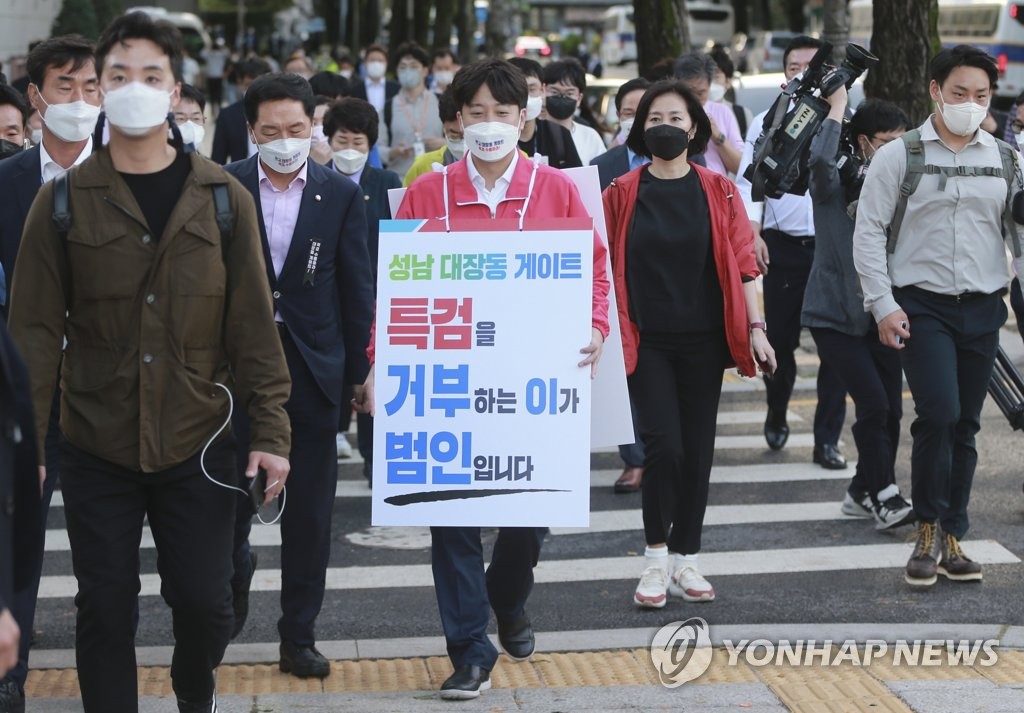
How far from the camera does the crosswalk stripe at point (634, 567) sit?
731cm

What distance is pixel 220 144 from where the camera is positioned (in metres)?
11.1

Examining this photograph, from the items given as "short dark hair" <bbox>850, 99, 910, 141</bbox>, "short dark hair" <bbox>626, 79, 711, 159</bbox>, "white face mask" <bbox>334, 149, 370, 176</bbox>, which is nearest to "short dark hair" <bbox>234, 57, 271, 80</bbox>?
"white face mask" <bbox>334, 149, 370, 176</bbox>

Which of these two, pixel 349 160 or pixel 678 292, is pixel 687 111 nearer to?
pixel 678 292

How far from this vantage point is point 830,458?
9414 millimetres

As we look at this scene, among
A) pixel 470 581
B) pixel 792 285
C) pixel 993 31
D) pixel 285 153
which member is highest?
pixel 993 31

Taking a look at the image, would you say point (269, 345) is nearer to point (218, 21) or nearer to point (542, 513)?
point (542, 513)

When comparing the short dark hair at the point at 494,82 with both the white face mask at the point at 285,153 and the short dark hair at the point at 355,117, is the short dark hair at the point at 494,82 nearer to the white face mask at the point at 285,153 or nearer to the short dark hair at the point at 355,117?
the white face mask at the point at 285,153

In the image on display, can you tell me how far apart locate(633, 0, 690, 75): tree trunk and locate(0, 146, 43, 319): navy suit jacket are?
13.7m

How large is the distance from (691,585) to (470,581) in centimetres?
152

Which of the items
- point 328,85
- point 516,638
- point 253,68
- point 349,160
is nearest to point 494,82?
point 516,638

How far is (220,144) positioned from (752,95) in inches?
398

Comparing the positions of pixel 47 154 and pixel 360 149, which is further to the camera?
pixel 360 149

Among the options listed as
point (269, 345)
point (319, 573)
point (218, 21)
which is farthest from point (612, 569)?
point (218, 21)
